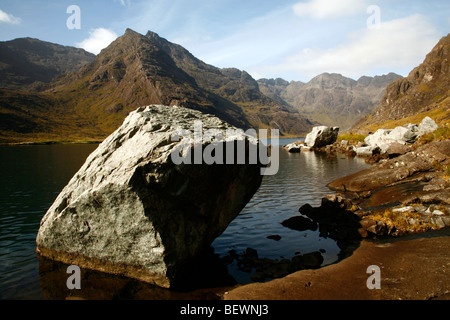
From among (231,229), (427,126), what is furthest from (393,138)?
(231,229)

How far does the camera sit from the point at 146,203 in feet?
40.4

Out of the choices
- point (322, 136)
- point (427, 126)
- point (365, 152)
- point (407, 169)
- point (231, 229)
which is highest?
point (322, 136)

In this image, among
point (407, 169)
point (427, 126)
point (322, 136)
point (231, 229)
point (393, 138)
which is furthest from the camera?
point (322, 136)

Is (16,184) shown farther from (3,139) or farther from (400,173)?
(3,139)

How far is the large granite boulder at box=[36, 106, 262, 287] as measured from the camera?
12477 mm

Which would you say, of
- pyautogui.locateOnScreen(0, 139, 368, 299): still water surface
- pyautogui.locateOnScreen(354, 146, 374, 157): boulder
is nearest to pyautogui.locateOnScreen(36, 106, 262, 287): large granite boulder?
pyautogui.locateOnScreen(0, 139, 368, 299): still water surface

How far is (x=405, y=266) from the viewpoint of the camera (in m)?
13.7

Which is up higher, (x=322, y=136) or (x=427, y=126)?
(x=322, y=136)

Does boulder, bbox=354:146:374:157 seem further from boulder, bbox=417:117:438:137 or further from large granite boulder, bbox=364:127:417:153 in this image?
boulder, bbox=417:117:438:137

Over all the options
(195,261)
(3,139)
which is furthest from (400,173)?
(3,139)

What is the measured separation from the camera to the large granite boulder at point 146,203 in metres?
12.5

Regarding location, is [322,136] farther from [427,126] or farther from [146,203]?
[146,203]

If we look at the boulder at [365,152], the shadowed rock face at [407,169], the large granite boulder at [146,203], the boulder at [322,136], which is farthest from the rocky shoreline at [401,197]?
the boulder at [322,136]
